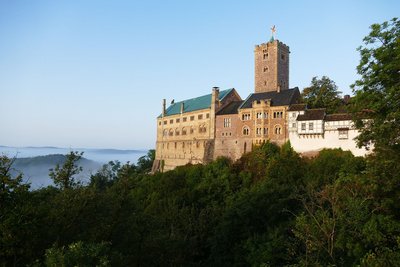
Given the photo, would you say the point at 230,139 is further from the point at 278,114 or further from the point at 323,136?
the point at 323,136

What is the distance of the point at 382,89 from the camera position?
20.4 m

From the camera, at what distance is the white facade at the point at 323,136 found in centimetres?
4217

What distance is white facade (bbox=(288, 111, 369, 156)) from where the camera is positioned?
1660 inches

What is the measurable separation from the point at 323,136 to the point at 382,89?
985 inches

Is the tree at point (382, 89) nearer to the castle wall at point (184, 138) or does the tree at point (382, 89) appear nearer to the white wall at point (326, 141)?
the white wall at point (326, 141)

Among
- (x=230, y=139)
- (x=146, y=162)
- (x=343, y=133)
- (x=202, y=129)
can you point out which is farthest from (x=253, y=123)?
(x=146, y=162)

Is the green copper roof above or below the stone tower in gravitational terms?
below

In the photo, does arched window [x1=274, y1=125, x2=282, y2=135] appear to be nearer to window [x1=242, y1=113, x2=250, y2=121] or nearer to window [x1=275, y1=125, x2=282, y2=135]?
window [x1=275, y1=125, x2=282, y2=135]

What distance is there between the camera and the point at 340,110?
47.3m

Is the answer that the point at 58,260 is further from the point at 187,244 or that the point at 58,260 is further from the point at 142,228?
the point at 187,244

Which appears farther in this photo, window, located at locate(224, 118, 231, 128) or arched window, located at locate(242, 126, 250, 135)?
window, located at locate(224, 118, 231, 128)

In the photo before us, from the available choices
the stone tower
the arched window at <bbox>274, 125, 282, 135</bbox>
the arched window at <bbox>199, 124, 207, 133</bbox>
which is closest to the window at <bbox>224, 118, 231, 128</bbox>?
the arched window at <bbox>199, 124, 207, 133</bbox>

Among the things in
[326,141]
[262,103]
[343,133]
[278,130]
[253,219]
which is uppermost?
[262,103]

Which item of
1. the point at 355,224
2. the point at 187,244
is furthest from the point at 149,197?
the point at 355,224
